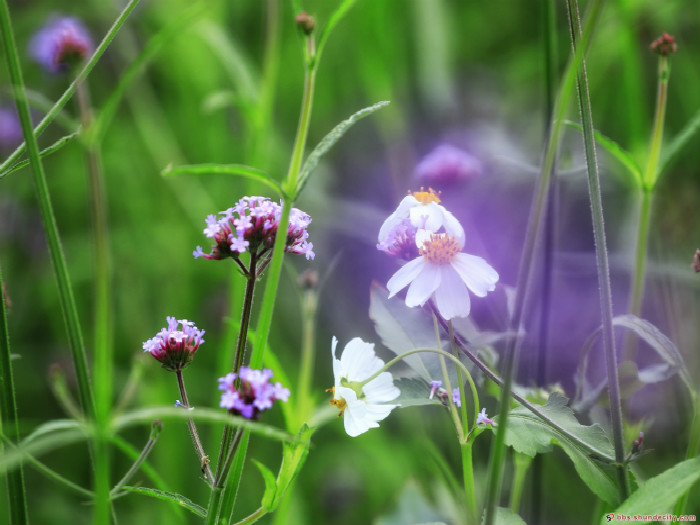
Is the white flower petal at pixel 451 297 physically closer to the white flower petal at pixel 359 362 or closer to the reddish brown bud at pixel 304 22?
the white flower petal at pixel 359 362

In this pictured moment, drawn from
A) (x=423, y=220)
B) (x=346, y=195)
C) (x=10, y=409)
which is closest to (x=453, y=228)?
(x=423, y=220)

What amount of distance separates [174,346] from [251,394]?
0.09 m

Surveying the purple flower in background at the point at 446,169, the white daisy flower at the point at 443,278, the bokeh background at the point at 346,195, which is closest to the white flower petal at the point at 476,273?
the white daisy flower at the point at 443,278

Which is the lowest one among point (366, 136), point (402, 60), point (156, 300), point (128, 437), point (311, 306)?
point (311, 306)

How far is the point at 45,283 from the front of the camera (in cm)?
111

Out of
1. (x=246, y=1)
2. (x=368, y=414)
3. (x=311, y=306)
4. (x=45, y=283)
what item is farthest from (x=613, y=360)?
(x=246, y=1)

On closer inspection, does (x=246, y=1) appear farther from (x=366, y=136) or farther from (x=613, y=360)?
(x=613, y=360)

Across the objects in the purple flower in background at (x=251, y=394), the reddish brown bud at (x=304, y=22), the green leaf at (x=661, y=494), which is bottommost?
the green leaf at (x=661, y=494)

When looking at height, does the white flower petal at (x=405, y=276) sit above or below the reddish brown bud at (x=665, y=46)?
below

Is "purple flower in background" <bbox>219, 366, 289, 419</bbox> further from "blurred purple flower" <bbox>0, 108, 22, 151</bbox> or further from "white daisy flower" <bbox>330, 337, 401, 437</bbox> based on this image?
"blurred purple flower" <bbox>0, 108, 22, 151</bbox>

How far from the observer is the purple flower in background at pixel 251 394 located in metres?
0.29

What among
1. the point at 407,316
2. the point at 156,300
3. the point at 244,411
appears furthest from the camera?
the point at 156,300

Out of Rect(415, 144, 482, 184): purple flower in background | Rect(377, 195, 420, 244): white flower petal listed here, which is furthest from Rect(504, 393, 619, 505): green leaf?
Rect(415, 144, 482, 184): purple flower in background

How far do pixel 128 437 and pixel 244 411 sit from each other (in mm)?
796
